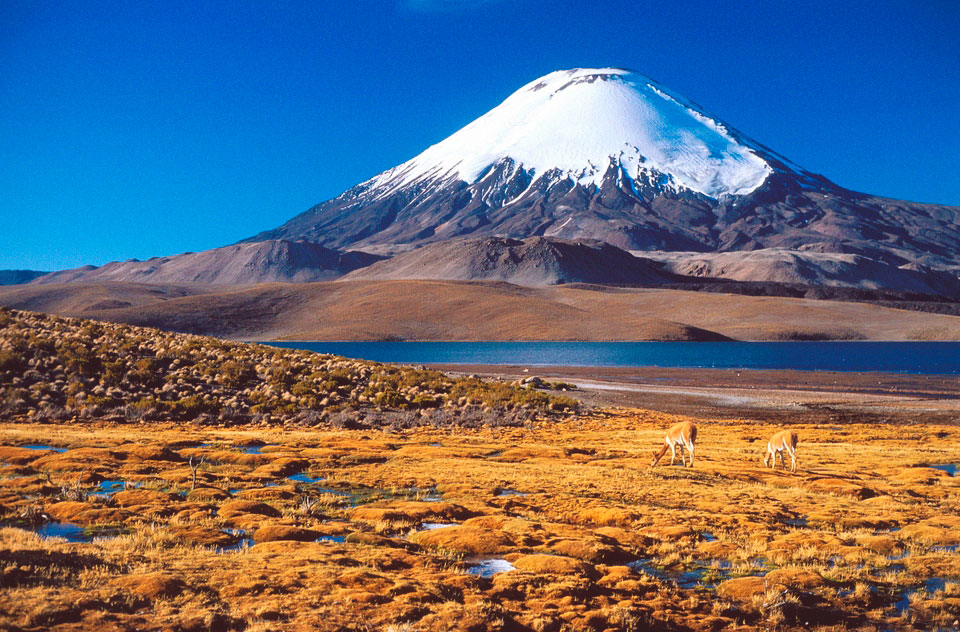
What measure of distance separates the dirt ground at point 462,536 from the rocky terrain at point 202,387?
752 cm

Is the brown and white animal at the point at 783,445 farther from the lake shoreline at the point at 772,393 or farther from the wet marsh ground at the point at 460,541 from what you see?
the lake shoreline at the point at 772,393

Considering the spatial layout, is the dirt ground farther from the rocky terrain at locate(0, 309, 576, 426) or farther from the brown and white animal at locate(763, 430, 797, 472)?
the rocky terrain at locate(0, 309, 576, 426)

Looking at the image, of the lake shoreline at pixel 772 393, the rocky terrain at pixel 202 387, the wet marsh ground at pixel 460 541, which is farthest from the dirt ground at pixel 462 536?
the lake shoreline at pixel 772 393

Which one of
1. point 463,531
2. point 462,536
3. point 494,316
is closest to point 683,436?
point 463,531

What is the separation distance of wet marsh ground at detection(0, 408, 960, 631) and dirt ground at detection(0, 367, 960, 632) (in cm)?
5

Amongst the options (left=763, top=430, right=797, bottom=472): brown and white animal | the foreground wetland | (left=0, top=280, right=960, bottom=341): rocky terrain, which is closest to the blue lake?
(left=0, top=280, right=960, bottom=341): rocky terrain

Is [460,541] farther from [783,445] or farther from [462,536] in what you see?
[783,445]

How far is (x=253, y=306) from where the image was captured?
173 m

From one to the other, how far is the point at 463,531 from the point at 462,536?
0.82ft

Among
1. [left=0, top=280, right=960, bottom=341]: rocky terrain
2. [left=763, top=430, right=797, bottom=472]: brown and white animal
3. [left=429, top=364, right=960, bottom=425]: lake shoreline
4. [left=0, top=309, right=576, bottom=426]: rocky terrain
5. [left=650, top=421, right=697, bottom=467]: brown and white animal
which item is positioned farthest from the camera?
[left=0, top=280, right=960, bottom=341]: rocky terrain

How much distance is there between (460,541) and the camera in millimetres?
12000

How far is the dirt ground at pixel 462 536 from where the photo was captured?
8695 millimetres

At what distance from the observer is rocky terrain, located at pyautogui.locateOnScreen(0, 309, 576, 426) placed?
33031mm

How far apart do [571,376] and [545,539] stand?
54891 mm
